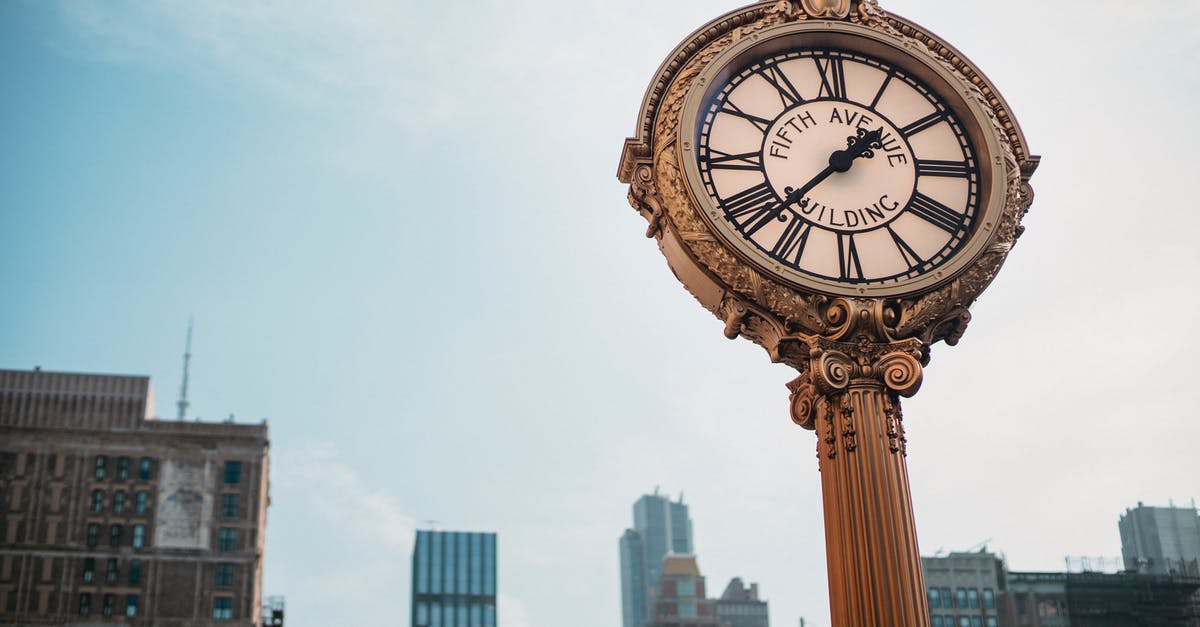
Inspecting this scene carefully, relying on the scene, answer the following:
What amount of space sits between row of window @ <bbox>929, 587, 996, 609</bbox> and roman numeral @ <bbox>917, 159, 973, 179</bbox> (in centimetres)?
6993

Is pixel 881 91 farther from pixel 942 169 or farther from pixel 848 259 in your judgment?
pixel 848 259

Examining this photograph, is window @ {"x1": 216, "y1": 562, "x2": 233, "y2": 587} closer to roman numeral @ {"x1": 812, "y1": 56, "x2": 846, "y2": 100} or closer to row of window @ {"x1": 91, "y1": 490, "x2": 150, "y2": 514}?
row of window @ {"x1": 91, "y1": 490, "x2": 150, "y2": 514}

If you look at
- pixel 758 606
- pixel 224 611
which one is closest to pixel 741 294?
pixel 224 611

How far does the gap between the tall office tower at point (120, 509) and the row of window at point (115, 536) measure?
0.06 metres

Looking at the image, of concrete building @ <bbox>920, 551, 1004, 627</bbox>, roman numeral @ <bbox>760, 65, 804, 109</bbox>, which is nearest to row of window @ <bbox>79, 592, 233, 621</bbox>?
concrete building @ <bbox>920, 551, 1004, 627</bbox>

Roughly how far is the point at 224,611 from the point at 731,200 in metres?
83.5

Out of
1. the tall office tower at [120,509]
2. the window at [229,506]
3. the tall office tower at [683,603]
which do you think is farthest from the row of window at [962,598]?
the tall office tower at [683,603]

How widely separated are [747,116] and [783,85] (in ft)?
0.99

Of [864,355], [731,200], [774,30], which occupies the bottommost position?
[864,355]

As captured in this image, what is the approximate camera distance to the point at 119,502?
86.0 meters

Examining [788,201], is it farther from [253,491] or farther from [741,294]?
[253,491]

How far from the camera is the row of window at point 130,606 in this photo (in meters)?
82.9

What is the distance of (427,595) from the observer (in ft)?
445

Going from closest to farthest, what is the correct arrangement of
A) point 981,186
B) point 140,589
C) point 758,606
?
point 981,186, point 140,589, point 758,606
